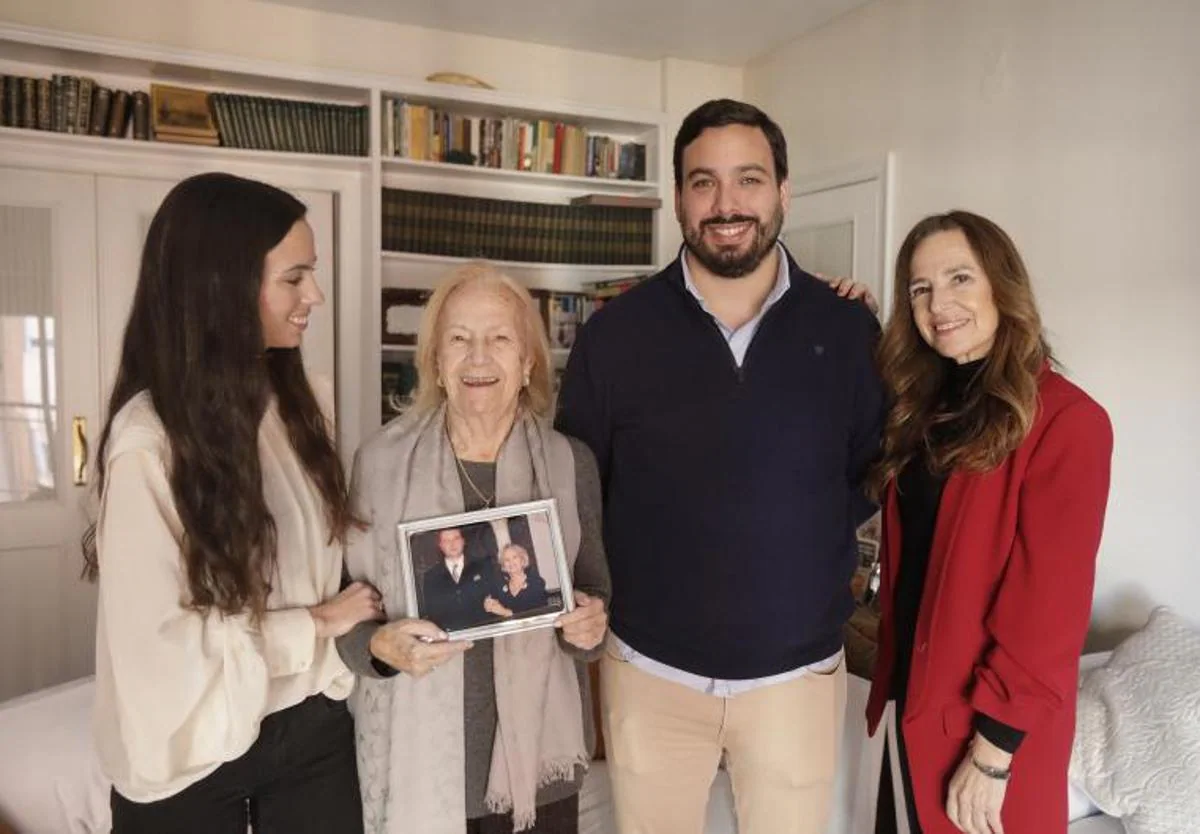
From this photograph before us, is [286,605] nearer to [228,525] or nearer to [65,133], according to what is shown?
[228,525]

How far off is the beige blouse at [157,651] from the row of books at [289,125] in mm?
2739

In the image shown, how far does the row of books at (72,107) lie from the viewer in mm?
3336

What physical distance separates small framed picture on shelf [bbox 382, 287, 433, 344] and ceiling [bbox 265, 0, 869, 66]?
1.17m

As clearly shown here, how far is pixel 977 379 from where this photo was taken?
1.64 m

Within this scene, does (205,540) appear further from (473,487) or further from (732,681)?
(732,681)

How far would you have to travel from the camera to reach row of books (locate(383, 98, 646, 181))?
12.8 feet

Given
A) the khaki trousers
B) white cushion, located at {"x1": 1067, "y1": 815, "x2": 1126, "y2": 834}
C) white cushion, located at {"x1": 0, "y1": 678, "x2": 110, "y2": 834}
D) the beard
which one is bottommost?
white cushion, located at {"x1": 1067, "y1": 815, "x2": 1126, "y2": 834}

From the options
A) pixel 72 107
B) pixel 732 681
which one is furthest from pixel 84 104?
pixel 732 681

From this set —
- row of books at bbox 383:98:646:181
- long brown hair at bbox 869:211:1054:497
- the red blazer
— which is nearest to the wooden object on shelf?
row of books at bbox 383:98:646:181

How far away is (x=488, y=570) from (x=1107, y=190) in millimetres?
2353

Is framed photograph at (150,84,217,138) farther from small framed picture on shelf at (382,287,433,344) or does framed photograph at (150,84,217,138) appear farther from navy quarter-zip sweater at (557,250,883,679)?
navy quarter-zip sweater at (557,250,883,679)

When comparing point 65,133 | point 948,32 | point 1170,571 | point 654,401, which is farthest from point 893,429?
point 65,133

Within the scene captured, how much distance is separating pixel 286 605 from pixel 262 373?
35 centimetres

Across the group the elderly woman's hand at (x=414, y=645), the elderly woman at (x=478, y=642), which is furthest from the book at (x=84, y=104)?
the elderly woman's hand at (x=414, y=645)
